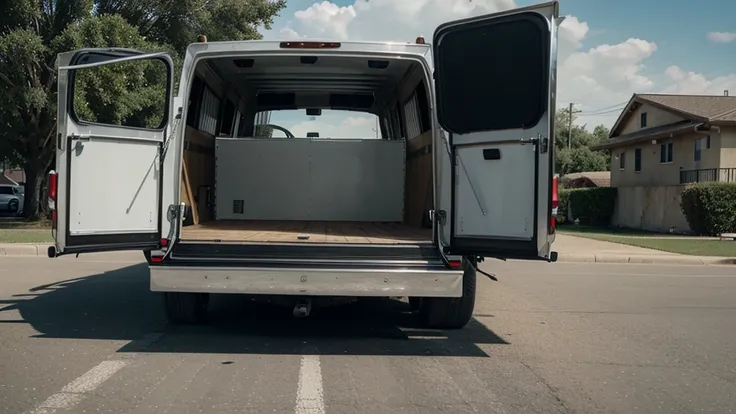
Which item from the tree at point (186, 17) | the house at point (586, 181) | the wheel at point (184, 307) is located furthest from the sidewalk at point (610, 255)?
the house at point (586, 181)

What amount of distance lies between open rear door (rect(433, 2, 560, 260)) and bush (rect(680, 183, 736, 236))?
20436 mm

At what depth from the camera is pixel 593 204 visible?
3284cm

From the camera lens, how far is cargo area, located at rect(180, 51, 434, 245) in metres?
8.27

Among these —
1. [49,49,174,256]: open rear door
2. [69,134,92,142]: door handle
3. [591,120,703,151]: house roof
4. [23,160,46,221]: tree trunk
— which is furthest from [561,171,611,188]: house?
[69,134,92,142]: door handle

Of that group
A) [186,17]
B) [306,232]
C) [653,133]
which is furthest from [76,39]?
[653,133]

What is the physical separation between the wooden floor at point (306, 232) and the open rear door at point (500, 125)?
739 millimetres

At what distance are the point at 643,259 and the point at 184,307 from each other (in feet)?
41.1

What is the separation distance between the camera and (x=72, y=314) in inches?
316

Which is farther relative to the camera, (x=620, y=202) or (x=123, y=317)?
(x=620, y=202)

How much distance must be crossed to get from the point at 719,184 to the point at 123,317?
21.8 metres

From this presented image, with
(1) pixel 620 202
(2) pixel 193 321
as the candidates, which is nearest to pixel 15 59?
(2) pixel 193 321

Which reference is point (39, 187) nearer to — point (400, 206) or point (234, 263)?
point (400, 206)

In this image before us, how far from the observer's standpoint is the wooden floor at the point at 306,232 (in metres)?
6.65

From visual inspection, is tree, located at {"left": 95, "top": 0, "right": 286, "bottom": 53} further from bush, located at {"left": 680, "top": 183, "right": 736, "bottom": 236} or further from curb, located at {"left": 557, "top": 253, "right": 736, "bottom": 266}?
bush, located at {"left": 680, "top": 183, "right": 736, "bottom": 236}
